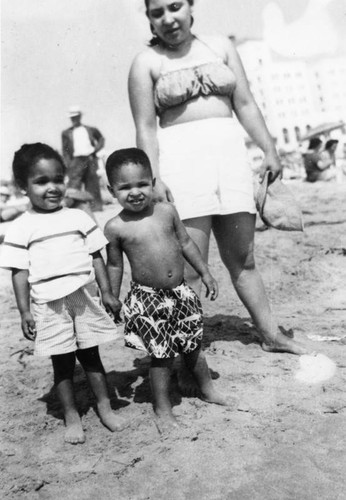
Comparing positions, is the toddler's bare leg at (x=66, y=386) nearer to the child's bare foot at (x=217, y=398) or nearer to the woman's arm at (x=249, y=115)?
the child's bare foot at (x=217, y=398)

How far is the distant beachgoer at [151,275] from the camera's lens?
246cm

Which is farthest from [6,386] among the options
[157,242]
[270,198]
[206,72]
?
[206,72]

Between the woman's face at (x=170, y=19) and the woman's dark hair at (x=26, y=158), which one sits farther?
the woman's face at (x=170, y=19)

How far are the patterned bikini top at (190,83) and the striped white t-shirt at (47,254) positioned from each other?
34.0 inches

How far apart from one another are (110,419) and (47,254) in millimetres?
819

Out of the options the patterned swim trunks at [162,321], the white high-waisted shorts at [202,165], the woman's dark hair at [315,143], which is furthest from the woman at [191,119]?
the woman's dark hair at [315,143]

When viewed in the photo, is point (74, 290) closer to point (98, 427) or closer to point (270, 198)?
point (98, 427)

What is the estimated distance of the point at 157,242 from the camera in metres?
2.49

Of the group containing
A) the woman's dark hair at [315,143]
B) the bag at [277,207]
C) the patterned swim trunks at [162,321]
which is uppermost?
the woman's dark hair at [315,143]

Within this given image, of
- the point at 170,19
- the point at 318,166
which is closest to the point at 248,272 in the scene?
the point at 170,19

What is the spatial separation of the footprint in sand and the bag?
0.76m

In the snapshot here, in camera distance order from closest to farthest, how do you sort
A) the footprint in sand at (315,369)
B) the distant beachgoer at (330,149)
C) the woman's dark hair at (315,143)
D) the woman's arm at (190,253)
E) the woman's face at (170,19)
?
1. the woman's arm at (190,253)
2. the woman's face at (170,19)
3. the footprint in sand at (315,369)
4. the distant beachgoer at (330,149)
5. the woman's dark hair at (315,143)

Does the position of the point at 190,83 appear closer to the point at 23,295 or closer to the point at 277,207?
the point at 277,207

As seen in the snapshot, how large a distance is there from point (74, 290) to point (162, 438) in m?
0.75
